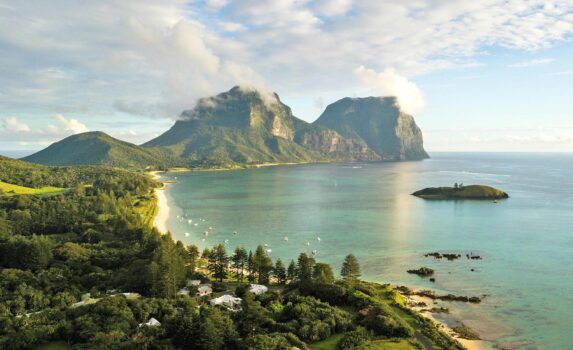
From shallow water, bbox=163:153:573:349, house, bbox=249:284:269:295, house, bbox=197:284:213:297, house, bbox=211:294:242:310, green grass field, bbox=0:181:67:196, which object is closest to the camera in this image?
house, bbox=211:294:242:310

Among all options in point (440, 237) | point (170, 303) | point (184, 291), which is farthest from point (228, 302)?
point (440, 237)

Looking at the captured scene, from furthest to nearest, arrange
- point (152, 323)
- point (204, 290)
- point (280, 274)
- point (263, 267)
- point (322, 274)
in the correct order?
point (263, 267), point (280, 274), point (322, 274), point (204, 290), point (152, 323)

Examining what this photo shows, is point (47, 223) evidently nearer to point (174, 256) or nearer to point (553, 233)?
point (174, 256)

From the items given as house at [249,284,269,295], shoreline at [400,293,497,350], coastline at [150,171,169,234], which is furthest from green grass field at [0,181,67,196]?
shoreline at [400,293,497,350]

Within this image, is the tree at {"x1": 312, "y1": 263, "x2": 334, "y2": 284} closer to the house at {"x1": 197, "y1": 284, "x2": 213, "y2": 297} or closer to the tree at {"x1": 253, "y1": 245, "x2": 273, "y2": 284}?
the tree at {"x1": 253, "y1": 245, "x2": 273, "y2": 284}

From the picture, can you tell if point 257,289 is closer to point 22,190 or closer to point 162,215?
point 162,215

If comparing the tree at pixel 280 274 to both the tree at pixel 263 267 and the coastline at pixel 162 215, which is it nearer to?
the tree at pixel 263 267

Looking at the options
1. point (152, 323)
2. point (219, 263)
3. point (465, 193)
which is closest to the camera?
point (152, 323)
